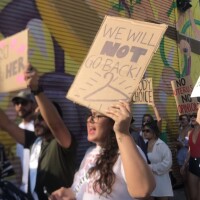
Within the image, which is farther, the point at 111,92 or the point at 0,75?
the point at 0,75

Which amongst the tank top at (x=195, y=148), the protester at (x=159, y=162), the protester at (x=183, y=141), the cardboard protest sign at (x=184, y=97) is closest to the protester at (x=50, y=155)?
the protester at (x=159, y=162)

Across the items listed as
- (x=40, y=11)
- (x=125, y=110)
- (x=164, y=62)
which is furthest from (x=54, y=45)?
(x=125, y=110)

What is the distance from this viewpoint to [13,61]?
2342mm

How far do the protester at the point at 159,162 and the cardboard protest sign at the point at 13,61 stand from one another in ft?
10.5

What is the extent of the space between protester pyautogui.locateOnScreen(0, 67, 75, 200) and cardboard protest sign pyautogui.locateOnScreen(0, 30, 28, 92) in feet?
0.43

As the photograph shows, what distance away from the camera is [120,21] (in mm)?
2340

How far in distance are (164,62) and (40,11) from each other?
4.51 m

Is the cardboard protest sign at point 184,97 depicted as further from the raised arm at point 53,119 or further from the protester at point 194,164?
the raised arm at point 53,119

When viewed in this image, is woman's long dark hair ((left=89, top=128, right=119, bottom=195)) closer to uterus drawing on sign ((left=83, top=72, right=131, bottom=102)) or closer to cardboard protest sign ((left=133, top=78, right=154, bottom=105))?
uterus drawing on sign ((left=83, top=72, right=131, bottom=102))

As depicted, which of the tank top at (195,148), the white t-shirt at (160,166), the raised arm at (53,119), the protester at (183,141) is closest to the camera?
the raised arm at (53,119)

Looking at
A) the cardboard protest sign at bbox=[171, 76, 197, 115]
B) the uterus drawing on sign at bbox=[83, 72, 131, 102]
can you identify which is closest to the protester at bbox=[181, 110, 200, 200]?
the cardboard protest sign at bbox=[171, 76, 197, 115]

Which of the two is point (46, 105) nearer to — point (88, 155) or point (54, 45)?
point (88, 155)

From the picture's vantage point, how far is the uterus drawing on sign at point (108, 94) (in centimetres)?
212

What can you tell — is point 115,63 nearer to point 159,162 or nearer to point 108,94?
point 108,94
